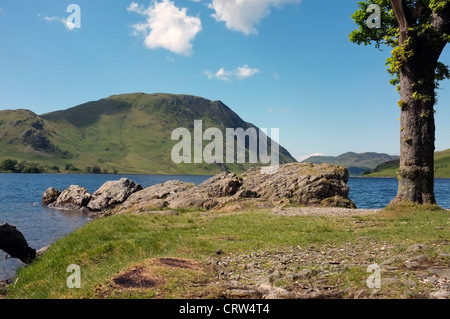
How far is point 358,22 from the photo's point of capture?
32562 mm

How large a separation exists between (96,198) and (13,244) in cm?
5313

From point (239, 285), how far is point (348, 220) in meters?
18.8

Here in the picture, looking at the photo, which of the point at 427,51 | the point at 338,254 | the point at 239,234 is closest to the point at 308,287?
the point at 338,254

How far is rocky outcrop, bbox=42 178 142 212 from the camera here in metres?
70.4

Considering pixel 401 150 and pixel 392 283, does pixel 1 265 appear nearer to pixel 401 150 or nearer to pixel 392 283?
pixel 392 283

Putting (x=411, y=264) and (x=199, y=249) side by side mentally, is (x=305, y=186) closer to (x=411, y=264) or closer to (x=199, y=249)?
(x=199, y=249)

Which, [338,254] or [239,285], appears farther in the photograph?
[338,254]

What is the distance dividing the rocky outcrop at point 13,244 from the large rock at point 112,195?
48.4 metres

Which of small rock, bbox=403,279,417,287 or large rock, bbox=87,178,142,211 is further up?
small rock, bbox=403,279,417,287

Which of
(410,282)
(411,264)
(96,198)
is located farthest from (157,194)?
(410,282)

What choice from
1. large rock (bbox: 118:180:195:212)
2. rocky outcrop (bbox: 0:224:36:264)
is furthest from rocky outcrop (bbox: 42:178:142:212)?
rocky outcrop (bbox: 0:224:36:264)

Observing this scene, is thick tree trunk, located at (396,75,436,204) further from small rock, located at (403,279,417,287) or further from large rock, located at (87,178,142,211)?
large rock, located at (87,178,142,211)

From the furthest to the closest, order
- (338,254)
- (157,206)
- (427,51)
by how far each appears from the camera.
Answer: (157,206) < (427,51) < (338,254)

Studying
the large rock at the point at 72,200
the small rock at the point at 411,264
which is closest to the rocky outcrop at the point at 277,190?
the small rock at the point at 411,264
